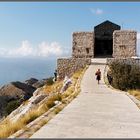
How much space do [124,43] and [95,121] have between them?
38.6 meters

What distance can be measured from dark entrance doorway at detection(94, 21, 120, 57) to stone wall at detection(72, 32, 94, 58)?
13.4 feet

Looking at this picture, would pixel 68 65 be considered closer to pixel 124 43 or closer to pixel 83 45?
pixel 83 45

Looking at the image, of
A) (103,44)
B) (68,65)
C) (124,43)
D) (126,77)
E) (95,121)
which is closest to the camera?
(95,121)

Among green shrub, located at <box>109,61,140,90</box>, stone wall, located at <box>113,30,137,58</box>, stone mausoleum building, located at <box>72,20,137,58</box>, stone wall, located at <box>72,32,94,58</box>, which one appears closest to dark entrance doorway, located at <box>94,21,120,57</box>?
stone mausoleum building, located at <box>72,20,137,58</box>

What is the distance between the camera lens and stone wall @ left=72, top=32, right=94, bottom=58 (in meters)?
54.0

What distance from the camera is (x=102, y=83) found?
3456 centimetres

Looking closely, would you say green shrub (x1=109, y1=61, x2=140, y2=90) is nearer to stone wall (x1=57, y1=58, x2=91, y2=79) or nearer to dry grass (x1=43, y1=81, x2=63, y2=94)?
A: dry grass (x1=43, y1=81, x2=63, y2=94)

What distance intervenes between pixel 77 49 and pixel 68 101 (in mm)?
32578

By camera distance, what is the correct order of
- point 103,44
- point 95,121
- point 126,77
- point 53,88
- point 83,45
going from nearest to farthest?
point 95,121 < point 126,77 < point 53,88 < point 83,45 < point 103,44

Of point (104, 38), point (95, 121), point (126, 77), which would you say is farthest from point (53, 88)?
point (95, 121)

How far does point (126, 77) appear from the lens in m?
34.2

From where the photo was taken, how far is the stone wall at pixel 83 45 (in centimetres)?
5397

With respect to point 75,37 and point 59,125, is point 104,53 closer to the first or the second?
point 75,37

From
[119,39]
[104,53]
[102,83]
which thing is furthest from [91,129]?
[104,53]
